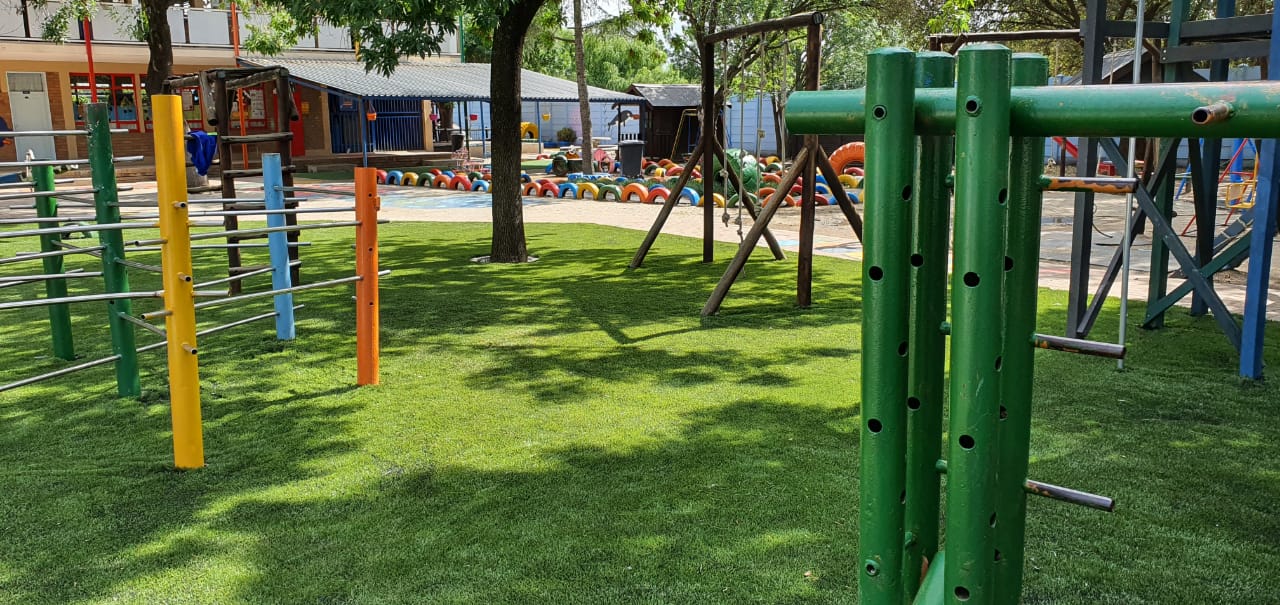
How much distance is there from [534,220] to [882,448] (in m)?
14.6

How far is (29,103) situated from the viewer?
2698 cm

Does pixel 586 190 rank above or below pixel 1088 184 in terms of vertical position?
below

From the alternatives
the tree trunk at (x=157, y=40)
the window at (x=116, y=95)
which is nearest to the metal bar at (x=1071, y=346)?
the tree trunk at (x=157, y=40)

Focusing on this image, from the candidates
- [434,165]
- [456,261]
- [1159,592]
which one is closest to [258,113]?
[434,165]

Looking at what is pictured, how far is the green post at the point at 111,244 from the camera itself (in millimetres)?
5430

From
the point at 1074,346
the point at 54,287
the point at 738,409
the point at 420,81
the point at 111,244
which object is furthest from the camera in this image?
the point at 420,81

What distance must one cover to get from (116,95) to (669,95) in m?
17.8

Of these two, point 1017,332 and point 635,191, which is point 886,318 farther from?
point 635,191

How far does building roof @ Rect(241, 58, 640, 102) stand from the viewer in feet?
85.7

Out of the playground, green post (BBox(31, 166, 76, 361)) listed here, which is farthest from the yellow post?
green post (BBox(31, 166, 76, 361))

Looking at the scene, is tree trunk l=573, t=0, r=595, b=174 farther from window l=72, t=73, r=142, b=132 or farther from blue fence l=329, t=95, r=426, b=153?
window l=72, t=73, r=142, b=132

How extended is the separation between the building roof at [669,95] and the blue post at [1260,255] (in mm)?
30260

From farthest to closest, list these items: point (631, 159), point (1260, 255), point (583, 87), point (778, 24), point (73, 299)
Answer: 1. point (583, 87)
2. point (631, 159)
3. point (778, 24)
4. point (1260, 255)
5. point (73, 299)

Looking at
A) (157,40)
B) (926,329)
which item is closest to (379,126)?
(157,40)
